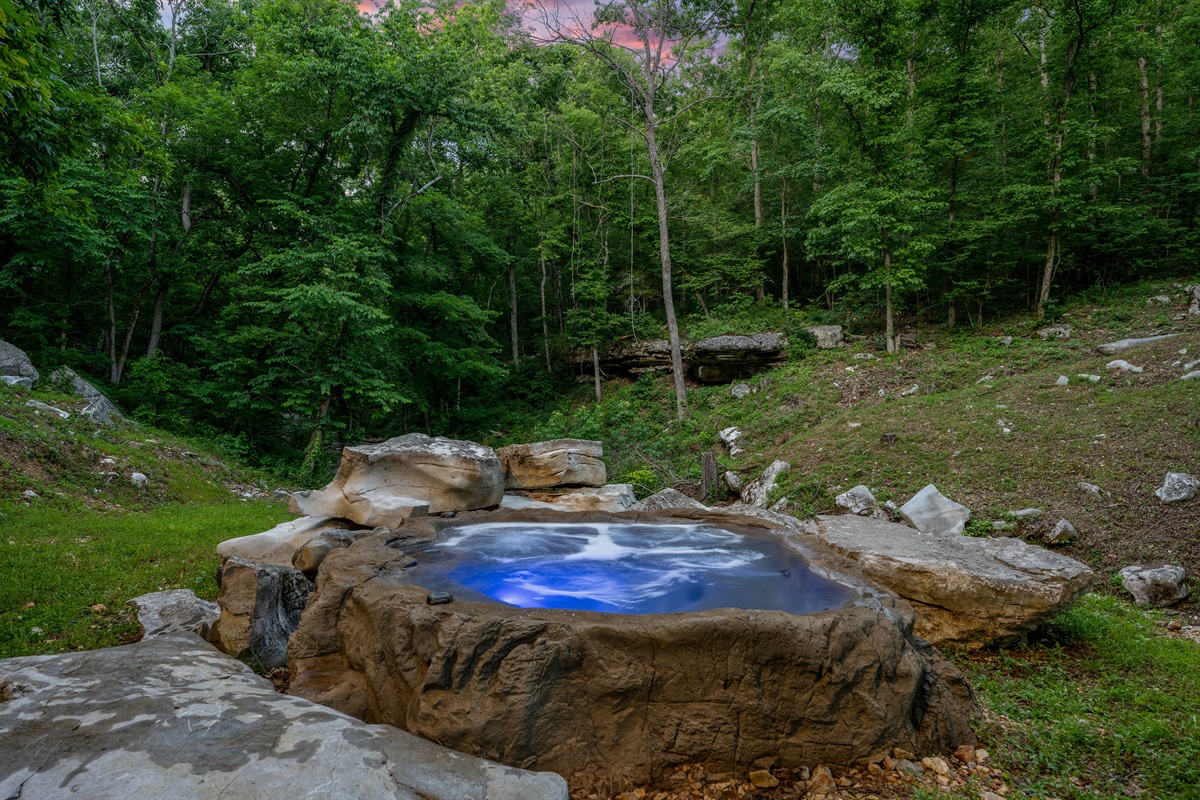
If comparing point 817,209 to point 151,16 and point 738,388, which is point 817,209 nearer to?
point 738,388

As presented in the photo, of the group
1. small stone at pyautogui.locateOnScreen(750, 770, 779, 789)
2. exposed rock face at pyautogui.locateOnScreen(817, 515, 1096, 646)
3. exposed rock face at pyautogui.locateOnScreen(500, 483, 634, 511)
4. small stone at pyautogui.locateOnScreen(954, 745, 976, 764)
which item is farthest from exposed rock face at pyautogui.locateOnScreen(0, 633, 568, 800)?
exposed rock face at pyautogui.locateOnScreen(500, 483, 634, 511)

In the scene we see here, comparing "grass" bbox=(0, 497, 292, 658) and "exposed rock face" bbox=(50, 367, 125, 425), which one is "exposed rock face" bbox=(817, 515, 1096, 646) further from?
"exposed rock face" bbox=(50, 367, 125, 425)

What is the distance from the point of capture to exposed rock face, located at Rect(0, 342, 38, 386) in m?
10.8

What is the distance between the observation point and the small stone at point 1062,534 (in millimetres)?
6477

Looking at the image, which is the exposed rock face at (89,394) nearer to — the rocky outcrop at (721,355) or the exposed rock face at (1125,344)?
the rocky outcrop at (721,355)

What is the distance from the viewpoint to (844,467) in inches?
372

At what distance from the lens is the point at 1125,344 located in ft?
36.1

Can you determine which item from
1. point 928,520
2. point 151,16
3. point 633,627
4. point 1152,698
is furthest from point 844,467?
point 151,16

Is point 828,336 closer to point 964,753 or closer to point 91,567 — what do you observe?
point 964,753

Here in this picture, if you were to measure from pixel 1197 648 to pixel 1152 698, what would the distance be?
1324 mm

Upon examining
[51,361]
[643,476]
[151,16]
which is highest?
[151,16]

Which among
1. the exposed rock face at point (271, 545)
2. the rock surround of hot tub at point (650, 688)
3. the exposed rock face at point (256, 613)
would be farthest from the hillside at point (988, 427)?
the exposed rock face at point (256, 613)

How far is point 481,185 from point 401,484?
1587 centimetres

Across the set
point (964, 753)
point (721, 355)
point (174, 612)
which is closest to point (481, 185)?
point (721, 355)
